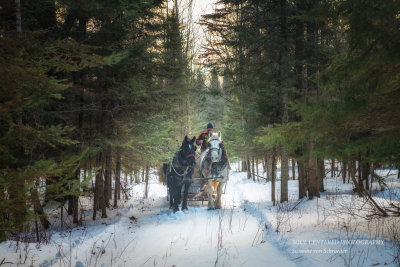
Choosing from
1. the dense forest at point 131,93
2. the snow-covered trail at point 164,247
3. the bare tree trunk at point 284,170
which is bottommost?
the snow-covered trail at point 164,247

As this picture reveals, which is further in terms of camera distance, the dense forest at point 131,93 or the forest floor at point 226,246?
the forest floor at point 226,246

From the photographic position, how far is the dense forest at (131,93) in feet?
10.7

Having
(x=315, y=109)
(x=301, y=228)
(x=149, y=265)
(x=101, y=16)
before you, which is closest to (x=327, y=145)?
(x=315, y=109)

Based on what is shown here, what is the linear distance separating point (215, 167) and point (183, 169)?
1.31 metres

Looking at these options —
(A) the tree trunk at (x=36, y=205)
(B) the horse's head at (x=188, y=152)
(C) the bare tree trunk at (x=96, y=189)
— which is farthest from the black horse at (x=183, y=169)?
(A) the tree trunk at (x=36, y=205)

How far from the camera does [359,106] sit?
12.3 feet

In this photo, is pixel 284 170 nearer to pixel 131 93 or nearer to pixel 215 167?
pixel 215 167

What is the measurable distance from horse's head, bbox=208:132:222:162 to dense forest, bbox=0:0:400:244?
165 centimetres

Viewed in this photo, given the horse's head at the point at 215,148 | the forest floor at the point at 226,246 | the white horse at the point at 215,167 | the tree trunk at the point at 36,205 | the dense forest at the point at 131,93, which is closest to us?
the tree trunk at the point at 36,205

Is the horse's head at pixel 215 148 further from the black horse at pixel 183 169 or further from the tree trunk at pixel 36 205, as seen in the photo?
the tree trunk at pixel 36 205

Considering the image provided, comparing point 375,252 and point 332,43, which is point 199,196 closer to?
point 375,252

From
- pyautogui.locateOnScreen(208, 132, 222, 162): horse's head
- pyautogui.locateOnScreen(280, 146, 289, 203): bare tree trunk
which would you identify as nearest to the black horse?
pyautogui.locateOnScreen(208, 132, 222, 162): horse's head

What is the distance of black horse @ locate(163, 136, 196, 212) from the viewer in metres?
8.84

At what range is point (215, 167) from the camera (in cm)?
955
